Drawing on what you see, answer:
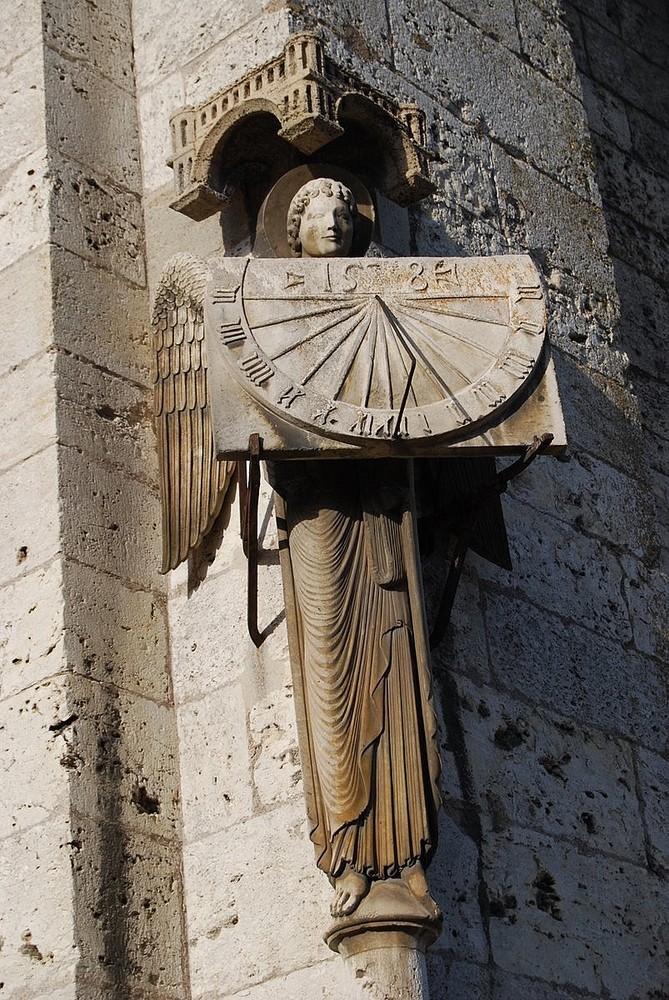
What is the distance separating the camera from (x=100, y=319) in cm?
476

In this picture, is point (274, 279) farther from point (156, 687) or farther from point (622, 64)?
point (622, 64)

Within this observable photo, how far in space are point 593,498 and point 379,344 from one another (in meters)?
1.29

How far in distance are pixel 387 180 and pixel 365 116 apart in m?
0.17

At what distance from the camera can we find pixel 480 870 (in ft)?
13.5

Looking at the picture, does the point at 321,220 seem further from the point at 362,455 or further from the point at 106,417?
the point at 106,417

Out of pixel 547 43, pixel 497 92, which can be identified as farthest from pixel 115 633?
pixel 547 43

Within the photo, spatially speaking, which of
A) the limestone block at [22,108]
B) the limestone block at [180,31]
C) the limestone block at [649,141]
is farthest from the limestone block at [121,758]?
the limestone block at [649,141]

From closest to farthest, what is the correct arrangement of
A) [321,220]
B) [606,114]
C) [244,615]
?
[321,220] < [244,615] < [606,114]

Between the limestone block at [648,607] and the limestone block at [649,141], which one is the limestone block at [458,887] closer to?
the limestone block at [648,607]

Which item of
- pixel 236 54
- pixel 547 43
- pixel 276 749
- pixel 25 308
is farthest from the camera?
pixel 547 43

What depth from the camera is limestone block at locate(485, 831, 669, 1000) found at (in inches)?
163

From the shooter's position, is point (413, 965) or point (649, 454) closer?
point (413, 965)

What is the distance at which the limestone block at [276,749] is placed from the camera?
161 inches

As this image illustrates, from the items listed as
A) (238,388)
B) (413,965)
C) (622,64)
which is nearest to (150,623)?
(238,388)
